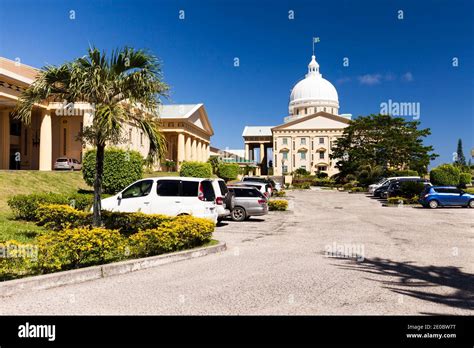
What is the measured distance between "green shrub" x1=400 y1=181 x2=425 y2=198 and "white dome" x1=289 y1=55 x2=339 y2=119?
7372 cm

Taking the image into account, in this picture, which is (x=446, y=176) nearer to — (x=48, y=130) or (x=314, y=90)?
(x=48, y=130)

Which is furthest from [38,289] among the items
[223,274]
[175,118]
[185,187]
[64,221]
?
[175,118]

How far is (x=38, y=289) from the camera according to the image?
6180 mm

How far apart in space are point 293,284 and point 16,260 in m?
4.85

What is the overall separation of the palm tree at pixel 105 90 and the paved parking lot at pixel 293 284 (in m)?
3.96

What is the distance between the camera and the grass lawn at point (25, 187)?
10.5m

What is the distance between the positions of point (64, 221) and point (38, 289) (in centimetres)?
574

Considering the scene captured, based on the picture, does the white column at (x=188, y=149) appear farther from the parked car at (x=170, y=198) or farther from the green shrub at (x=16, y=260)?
the green shrub at (x=16, y=260)

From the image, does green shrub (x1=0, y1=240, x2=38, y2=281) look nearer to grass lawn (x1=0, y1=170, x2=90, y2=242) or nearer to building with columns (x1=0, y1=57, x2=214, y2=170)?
grass lawn (x1=0, y1=170, x2=90, y2=242)

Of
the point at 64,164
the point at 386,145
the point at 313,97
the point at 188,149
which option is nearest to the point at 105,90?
the point at 64,164

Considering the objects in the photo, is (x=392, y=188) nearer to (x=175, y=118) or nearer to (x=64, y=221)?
(x=64, y=221)

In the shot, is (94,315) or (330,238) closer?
(94,315)

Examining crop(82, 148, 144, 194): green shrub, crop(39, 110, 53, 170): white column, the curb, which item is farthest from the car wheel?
crop(39, 110, 53, 170): white column

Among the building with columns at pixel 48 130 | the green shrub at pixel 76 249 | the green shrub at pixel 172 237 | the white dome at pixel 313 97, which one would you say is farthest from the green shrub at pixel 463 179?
the white dome at pixel 313 97
